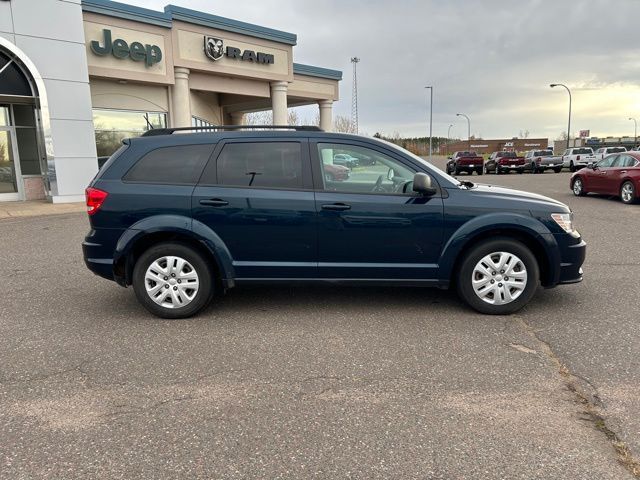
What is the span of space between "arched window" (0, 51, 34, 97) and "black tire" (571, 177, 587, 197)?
17228 mm

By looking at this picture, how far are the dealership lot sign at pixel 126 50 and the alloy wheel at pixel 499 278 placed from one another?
606 inches

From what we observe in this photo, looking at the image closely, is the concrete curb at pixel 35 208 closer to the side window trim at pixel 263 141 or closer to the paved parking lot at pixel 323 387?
the paved parking lot at pixel 323 387

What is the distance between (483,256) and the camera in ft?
15.4

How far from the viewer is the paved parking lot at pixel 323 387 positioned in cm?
263

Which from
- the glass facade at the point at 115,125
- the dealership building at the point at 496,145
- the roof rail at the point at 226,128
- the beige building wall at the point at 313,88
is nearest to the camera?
the roof rail at the point at 226,128

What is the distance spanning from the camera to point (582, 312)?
487cm

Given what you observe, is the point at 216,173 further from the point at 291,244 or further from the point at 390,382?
the point at 390,382

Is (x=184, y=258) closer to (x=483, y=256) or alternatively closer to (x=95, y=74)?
(x=483, y=256)

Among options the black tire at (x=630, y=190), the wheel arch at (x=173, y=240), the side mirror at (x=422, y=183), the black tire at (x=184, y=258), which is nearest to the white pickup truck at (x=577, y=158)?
the black tire at (x=630, y=190)

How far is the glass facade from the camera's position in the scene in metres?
17.1

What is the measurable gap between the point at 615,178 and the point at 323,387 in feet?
46.9

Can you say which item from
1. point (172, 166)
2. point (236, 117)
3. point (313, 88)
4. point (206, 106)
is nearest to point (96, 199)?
point (172, 166)

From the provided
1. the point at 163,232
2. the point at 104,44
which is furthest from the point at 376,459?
the point at 104,44

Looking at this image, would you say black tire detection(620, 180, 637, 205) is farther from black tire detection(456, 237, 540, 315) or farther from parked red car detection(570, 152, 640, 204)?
black tire detection(456, 237, 540, 315)
